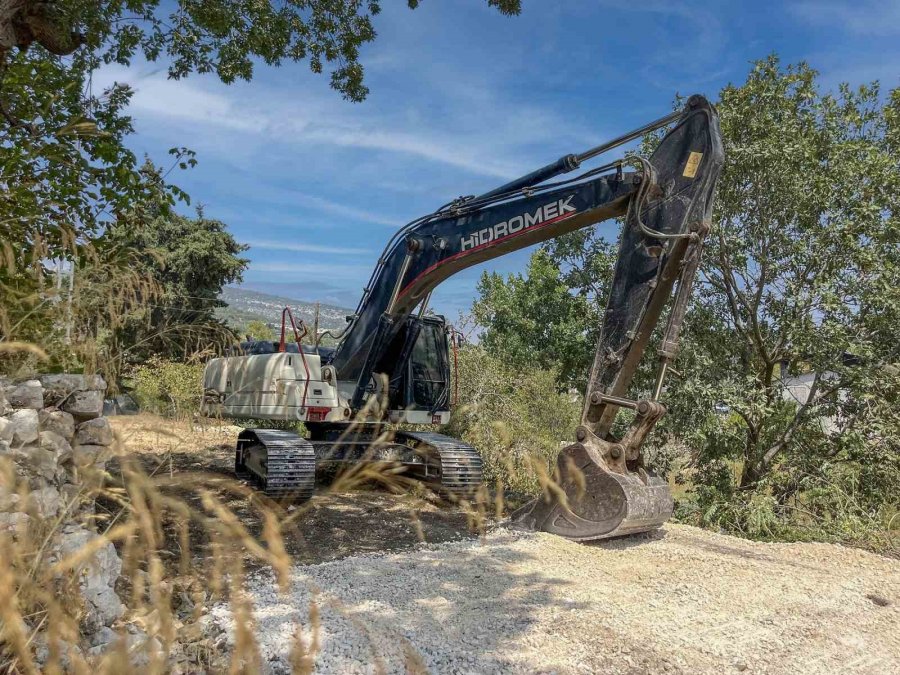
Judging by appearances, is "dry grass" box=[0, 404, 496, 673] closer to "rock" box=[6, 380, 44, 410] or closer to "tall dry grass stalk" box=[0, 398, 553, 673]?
"tall dry grass stalk" box=[0, 398, 553, 673]

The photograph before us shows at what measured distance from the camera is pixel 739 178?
29.5 feet

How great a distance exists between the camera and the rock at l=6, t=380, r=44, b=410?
11.7 ft

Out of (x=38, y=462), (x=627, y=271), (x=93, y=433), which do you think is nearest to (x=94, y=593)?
(x=38, y=462)

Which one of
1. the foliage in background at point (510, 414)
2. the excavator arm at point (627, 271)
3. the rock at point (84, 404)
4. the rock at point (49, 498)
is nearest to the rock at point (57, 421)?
the rock at point (84, 404)

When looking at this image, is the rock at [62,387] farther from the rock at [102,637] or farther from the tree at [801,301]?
the tree at [801,301]

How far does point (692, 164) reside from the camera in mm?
5621

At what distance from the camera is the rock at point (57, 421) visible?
3.75 m

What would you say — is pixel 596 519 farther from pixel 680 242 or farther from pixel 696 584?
pixel 680 242

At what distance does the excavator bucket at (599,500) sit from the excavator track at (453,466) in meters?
1.81

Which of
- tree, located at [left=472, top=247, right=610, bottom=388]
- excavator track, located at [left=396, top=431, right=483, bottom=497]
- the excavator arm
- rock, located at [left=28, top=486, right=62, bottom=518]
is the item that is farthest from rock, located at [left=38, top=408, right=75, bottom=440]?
tree, located at [left=472, top=247, right=610, bottom=388]

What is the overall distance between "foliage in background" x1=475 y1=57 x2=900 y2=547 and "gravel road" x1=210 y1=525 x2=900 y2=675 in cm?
211

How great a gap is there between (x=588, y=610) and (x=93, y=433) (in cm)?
323

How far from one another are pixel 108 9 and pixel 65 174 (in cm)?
315

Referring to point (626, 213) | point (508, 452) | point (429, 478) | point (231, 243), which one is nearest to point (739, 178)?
point (626, 213)
